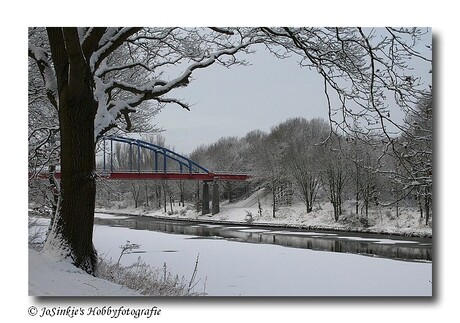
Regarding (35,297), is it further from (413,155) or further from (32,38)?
(413,155)

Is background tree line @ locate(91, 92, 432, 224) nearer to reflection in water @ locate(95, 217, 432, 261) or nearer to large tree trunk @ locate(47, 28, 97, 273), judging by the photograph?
reflection in water @ locate(95, 217, 432, 261)

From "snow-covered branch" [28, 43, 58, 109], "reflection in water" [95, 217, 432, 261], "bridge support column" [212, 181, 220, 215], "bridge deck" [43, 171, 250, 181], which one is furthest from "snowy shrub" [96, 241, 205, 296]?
"snow-covered branch" [28, 43, 58, 109]

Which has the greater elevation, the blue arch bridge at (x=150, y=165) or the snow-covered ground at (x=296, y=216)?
the blue arch bridge at (x=150, y=165)

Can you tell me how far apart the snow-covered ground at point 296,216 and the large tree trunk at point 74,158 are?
54.4 inches

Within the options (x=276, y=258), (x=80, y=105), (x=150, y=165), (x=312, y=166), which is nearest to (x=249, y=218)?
(x=276, y=258)

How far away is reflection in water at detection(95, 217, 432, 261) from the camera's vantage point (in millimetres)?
5817

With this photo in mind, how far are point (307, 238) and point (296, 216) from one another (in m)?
0.97

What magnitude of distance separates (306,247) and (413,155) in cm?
365

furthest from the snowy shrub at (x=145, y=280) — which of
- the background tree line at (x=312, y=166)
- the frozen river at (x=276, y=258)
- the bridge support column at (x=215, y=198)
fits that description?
the bridge support column at (x=215, y=198)

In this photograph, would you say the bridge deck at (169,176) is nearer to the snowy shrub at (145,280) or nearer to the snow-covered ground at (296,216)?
the snow-covered ground at (296,216)

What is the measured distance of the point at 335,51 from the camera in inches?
188

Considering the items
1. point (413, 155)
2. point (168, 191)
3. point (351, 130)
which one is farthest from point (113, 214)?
point (413, 155)

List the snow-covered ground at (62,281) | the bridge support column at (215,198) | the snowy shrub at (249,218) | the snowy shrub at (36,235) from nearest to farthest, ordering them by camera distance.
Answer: the snow-covered ground at (62,281), the snowy shrub at (36,235), the bridge support column at (215,198), the snowy shrub at (249,218)

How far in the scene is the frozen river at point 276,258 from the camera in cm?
459
